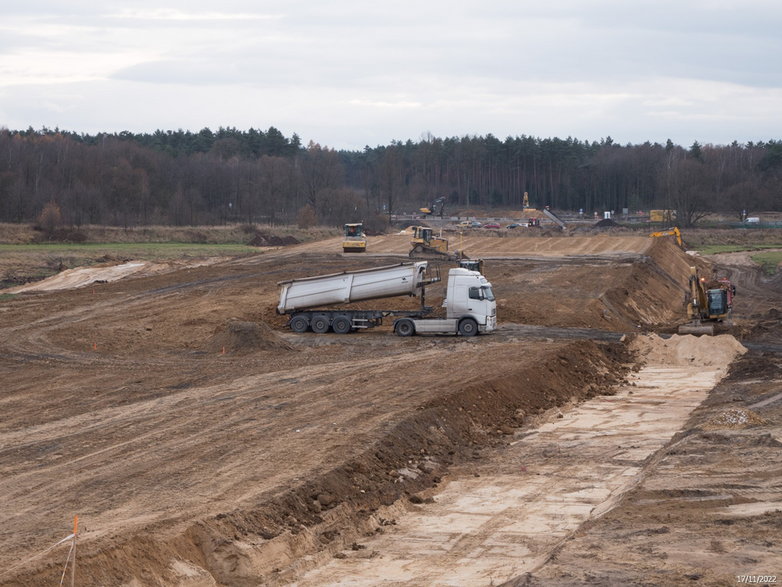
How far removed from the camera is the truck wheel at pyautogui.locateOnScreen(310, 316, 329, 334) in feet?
121

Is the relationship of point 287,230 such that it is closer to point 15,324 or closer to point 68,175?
point 68,175

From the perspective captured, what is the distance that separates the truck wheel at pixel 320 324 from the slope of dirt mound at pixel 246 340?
354 cm

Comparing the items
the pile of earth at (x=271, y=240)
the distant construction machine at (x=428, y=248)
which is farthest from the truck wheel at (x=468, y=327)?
the pile of earth at (x=271, y=240)

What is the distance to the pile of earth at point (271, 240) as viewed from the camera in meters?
85.7

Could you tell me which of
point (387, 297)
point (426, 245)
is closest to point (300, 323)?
point (387, 297)

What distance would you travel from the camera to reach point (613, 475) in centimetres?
1816

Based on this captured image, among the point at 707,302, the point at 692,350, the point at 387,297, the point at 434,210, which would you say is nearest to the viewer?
the point at 692,350

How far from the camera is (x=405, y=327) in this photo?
118 feet

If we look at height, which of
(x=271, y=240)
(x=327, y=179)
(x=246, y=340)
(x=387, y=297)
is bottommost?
(x=246, y=340)

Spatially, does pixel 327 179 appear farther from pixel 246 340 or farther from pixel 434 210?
pixel 246 340

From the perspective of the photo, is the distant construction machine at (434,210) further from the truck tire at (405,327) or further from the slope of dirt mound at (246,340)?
the slope of dirt mound at (246,340)

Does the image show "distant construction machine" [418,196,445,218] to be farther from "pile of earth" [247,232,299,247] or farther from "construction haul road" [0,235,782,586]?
"construction haul road" [0,235,782,586]

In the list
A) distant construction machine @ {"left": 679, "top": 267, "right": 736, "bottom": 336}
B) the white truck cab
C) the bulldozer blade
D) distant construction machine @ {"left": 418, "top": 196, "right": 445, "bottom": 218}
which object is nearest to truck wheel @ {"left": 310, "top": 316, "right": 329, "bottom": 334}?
the white truck cab

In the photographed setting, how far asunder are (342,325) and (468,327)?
190 inches
